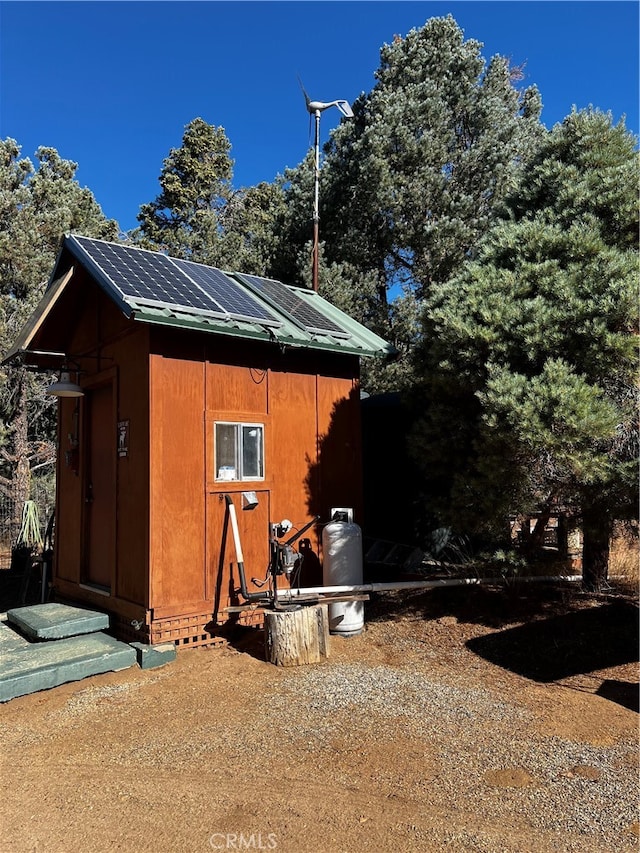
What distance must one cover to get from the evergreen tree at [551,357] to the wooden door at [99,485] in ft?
12.1

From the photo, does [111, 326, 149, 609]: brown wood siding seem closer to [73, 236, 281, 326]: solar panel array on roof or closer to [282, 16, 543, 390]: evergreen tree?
[73, 236, 281, 326]: solar panel array on roof

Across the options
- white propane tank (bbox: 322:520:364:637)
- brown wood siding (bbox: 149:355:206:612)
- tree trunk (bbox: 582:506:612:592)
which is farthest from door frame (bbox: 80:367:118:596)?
tree trunk (bbox: 582:506:612:592)

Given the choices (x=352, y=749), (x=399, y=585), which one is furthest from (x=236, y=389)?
(x=352, y=749)

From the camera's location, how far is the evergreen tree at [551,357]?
219 inches

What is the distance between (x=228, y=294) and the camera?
745 centimetres

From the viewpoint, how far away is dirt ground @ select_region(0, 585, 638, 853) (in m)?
3.06

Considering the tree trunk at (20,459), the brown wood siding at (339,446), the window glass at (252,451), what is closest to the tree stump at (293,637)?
the window glass at (252,451)

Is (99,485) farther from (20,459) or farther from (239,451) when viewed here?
(20,459)

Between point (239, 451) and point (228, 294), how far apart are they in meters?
2.04

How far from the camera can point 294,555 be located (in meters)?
6.58

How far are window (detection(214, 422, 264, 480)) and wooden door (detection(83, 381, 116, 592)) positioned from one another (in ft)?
4.09

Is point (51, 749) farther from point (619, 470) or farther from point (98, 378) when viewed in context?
point (619, 470)

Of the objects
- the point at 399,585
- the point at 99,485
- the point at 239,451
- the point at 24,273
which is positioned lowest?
the point at 399,585

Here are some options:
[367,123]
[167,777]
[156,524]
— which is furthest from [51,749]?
[367,123]
